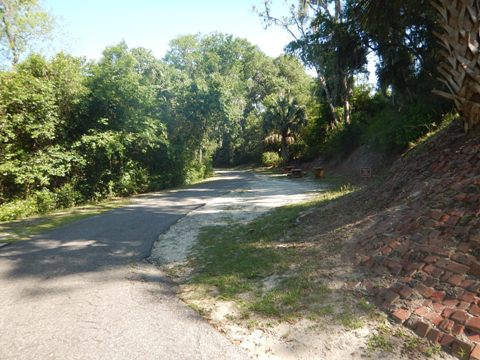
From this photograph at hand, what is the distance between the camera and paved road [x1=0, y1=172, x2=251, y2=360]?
3.06 meters

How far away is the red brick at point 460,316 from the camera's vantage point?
2713 mm

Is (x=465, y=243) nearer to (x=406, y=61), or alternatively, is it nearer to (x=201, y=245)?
(x=201, y=245)

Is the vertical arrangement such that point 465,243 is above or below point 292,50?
below

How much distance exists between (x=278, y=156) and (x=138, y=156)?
71.3 feet

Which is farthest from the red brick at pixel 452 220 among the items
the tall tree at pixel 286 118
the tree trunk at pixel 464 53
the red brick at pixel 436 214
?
the tall tree at pixel 286 118

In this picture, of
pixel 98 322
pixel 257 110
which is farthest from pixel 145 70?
pixel 98 322

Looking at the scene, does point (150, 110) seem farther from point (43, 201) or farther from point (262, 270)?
point (262, 270)

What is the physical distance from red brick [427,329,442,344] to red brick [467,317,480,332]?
25 cm

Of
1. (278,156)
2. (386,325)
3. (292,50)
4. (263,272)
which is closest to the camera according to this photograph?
(386,325)

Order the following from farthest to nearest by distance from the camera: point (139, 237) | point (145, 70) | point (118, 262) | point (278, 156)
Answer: point (145, 70), point (278, 156), point (139, 237), point (118, 262)

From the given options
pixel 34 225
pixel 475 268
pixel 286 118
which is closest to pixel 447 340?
pixel 475 268

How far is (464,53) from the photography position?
4.93 m

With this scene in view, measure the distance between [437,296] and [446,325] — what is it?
14.7 inches

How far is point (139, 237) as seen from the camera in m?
7.74
